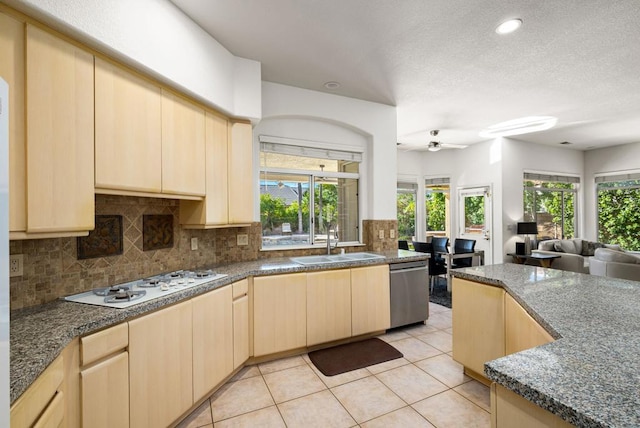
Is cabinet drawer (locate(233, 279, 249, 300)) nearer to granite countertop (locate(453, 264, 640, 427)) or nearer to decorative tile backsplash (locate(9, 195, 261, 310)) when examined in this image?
decorative tile backsplash (locate(9, 195, 261, 310))

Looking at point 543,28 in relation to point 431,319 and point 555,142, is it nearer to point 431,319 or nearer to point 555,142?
point 431,319

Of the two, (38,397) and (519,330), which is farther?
(519,330)

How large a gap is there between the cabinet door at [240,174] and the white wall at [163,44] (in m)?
0.18

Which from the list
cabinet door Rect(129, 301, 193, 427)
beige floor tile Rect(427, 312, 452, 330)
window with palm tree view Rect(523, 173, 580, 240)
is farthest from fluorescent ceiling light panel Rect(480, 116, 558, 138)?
cabinet door Rect(129, 301, 193, 427)

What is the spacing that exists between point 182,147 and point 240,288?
123 centimetres

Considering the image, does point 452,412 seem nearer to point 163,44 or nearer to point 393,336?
point 393,336

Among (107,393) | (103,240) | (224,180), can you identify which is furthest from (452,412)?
(103,240)

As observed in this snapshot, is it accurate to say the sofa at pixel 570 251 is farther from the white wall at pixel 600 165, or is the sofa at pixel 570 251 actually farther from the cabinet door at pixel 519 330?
the cabinet door at pixel 519 330

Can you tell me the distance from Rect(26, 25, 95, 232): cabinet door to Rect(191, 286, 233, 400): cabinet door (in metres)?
0.90

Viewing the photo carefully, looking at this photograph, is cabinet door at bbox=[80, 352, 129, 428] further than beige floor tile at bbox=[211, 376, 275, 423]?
No

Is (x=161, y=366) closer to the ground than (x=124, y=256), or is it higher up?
closer to the ground

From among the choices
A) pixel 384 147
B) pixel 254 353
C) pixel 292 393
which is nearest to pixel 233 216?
pixel 254 353

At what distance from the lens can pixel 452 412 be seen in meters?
2.04

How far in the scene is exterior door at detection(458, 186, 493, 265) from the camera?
6.21 meters
